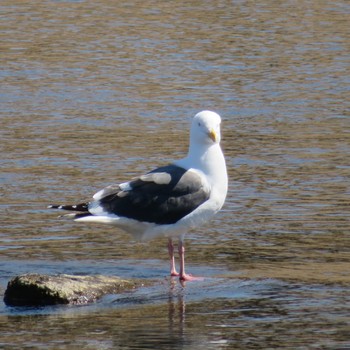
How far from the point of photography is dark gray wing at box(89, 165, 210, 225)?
30.1 ft

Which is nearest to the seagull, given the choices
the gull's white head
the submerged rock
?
the gull's white head

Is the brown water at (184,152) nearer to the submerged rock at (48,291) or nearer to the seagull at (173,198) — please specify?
the submerged rock at (48,291)

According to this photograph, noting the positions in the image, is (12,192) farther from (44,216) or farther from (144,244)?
(144,244)

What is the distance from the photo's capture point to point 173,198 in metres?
9.21

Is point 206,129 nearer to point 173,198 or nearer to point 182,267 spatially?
point 173,198

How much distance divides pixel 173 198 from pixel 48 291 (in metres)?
1.32

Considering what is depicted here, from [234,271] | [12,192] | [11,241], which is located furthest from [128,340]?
[12,192]

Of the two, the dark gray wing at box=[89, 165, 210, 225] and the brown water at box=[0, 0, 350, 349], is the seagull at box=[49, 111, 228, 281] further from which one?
the brown water at box=[0, 0, 350, 349]

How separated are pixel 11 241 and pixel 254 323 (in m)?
2.96

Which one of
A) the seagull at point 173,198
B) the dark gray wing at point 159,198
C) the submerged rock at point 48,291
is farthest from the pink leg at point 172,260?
the submerged rock at point 48,291

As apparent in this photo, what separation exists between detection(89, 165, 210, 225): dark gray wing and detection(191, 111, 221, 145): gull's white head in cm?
29

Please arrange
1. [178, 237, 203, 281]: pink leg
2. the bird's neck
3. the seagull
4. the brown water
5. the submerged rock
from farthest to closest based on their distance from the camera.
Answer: the bird's neck
the seagull
[178, 237, 203, 281]: pink leg
the submerged rock
the brown water

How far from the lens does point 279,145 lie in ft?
45.2

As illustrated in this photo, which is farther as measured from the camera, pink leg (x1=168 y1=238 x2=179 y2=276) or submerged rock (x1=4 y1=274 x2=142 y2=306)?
pink leg (x1=168 y1=238 x2=179 y2=276)
